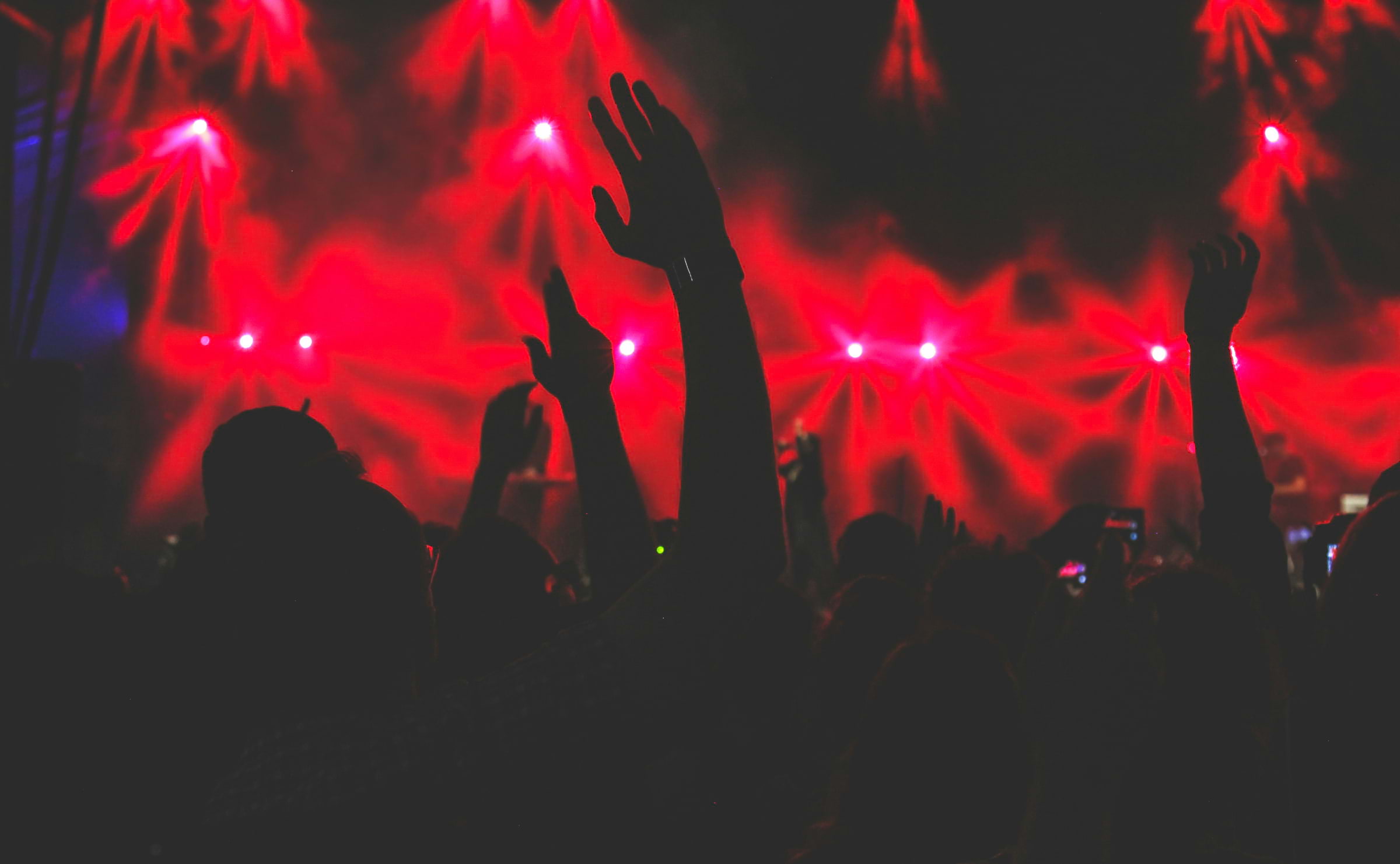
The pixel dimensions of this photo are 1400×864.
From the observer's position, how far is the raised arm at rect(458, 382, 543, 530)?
9.00 ft

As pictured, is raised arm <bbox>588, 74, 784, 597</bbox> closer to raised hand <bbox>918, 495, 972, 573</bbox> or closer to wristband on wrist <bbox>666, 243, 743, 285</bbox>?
wristband on wrist <bbox>666, 243, 743, 285</bbox>

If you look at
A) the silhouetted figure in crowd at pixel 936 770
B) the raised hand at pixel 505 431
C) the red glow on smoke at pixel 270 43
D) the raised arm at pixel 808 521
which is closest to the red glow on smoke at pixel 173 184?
the red glow on smoke at pixel 270 43

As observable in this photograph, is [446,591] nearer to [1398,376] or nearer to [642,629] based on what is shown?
[642,629]

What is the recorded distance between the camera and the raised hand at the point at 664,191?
92 centimetres

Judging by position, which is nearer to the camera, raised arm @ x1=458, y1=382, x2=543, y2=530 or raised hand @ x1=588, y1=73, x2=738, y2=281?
raised hand @ x1=588, y1=73, x2=738, y2=281

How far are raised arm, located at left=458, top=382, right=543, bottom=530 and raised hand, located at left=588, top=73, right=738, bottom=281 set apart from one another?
5.93 ft

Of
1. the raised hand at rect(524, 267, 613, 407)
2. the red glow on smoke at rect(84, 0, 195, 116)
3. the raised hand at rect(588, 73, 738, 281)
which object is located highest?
the red glow on smoke at rect(84, 0, 195, 116)

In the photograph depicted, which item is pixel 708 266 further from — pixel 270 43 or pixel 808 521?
pixel 270 43

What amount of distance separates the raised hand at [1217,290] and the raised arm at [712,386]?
1659 millimetres

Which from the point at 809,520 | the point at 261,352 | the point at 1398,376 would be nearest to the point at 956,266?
the point at 1398,376

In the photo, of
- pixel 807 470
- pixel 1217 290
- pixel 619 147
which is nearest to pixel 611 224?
pixel 619 147

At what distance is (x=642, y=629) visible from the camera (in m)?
0.93

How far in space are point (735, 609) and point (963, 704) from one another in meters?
0.52

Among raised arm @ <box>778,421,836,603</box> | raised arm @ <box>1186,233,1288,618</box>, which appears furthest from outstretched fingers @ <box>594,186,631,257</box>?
raised arm @ <box>778,421,836,603</box>
